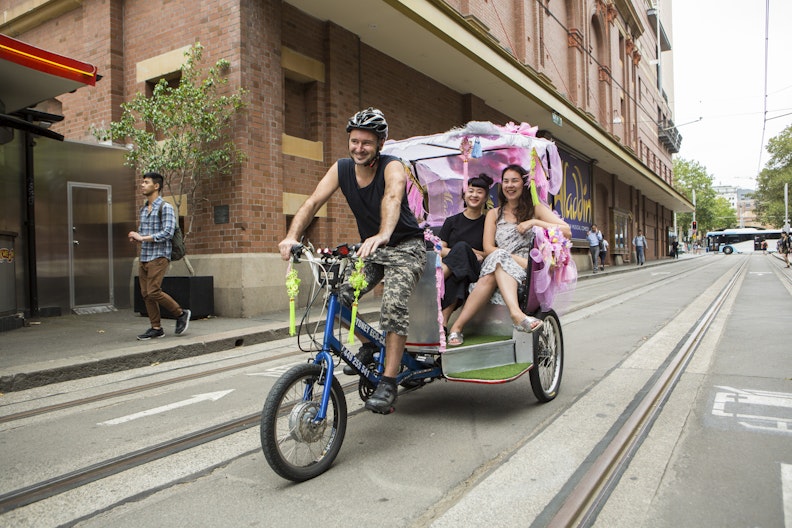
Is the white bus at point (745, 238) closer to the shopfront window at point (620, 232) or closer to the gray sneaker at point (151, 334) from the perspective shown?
the shopfront window at point (620, 232)

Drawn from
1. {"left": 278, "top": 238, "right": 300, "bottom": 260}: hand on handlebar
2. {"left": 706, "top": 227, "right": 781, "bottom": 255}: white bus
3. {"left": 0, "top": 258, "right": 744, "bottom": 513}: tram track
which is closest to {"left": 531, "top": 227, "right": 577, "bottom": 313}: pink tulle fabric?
{"left": 0, "top": 258, "right": 744, "bottom": 513}: tram track

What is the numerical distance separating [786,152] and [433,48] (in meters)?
67.4

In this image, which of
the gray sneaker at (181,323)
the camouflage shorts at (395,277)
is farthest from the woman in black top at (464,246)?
the gray sneaker at (181,323)

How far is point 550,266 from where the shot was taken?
4434 millimetres

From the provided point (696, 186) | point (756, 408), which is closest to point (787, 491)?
point (756, 408)

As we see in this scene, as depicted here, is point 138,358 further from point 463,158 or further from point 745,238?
point 745,238

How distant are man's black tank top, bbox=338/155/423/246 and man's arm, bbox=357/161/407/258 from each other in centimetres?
7

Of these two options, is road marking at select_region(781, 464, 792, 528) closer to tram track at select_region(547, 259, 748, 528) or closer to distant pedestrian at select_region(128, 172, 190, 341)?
tram track at select_region(547, 259, 748, 528)

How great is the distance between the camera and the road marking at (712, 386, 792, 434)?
3.87 meters

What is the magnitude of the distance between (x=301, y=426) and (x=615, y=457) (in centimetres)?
180

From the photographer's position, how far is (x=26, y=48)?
690 cm

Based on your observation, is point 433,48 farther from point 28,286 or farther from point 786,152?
point 786,152

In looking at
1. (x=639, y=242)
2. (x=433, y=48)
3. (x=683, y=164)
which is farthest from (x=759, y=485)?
(x=683, y=164)

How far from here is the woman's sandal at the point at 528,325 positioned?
421 centimetres
